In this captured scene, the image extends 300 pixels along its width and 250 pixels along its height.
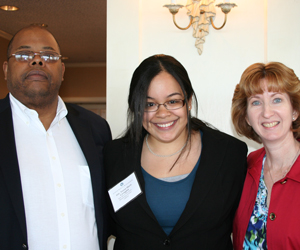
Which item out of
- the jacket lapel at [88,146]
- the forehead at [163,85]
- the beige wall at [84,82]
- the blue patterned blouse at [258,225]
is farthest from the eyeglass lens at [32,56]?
the beige wall at [84,82]

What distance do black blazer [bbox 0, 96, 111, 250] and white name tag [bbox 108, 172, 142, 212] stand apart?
105mm

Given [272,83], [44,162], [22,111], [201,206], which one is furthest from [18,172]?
[272,83]

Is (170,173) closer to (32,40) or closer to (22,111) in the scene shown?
(22,111)

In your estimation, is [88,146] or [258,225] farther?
[88,146]

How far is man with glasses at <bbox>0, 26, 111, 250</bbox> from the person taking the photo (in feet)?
5.06

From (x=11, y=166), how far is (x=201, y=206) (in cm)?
96

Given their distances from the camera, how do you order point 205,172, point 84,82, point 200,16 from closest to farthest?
point 205,172 → point 200,16 → point 84,82

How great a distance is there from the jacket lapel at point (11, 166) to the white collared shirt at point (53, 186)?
73 millimetres

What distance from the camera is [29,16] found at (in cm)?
498

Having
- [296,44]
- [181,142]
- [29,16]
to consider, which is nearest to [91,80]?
[29,16]

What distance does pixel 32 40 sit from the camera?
188 centimetres

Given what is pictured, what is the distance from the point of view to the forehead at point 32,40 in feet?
6.15

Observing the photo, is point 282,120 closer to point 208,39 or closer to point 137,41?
point 208,39

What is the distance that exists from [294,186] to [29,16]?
478 centimetres
